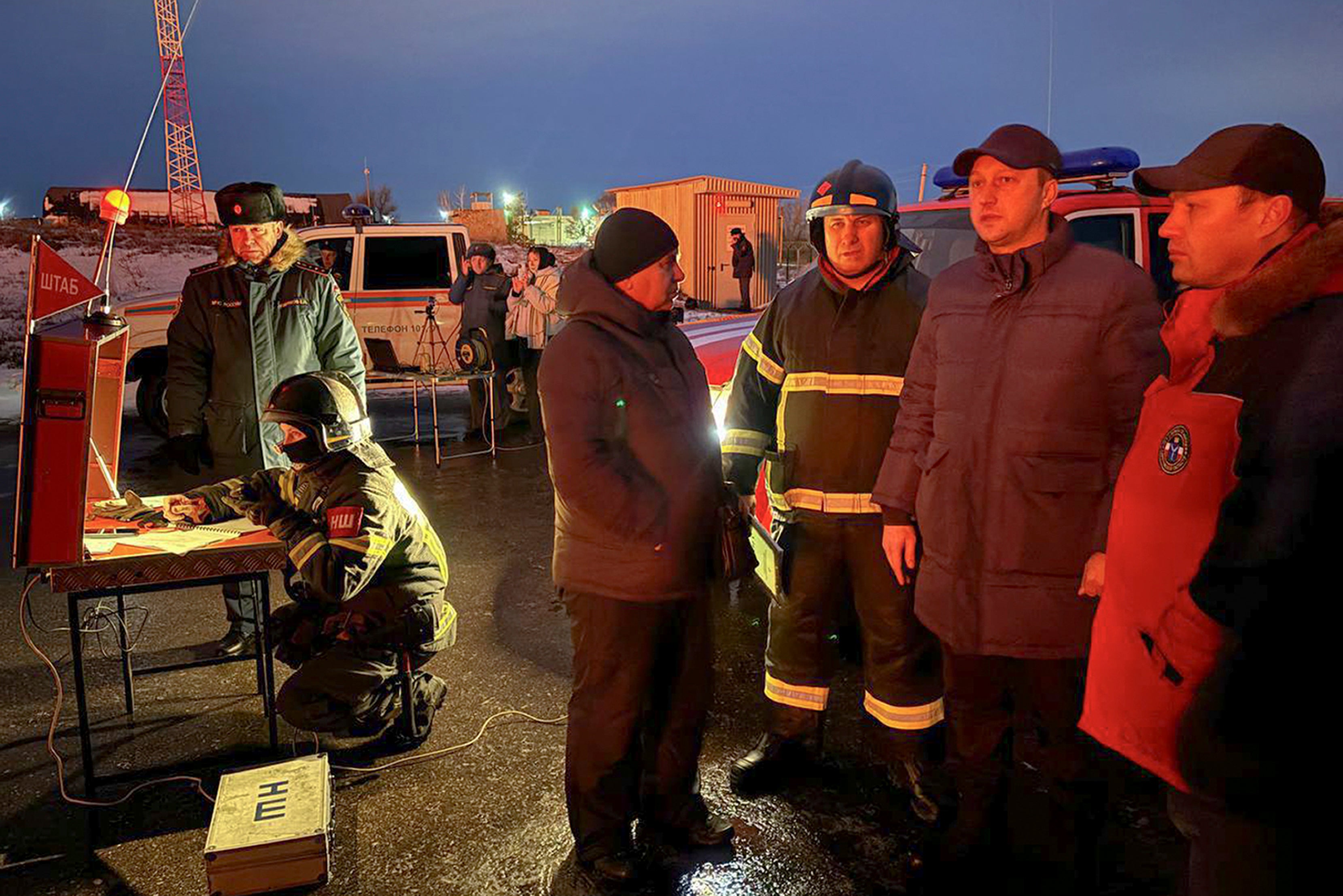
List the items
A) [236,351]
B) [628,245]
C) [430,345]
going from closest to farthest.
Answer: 1. [628,245]
2. [236,351]
3. [430,345]

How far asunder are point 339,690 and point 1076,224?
396cm

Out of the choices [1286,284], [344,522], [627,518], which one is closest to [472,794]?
[344,522]

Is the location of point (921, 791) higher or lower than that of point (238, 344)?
lower

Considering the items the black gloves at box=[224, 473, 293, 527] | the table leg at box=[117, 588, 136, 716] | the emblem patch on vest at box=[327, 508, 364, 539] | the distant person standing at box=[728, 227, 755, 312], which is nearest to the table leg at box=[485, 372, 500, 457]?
the table leg at box=[117, 588, 136, 716]

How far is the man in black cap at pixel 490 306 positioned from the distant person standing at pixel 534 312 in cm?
11

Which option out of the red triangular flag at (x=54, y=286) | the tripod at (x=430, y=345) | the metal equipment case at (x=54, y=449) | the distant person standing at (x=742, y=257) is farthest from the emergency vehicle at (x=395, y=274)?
the distant person standing at (x=742, y=257)

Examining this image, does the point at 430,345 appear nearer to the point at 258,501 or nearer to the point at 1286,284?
the point at 258,501

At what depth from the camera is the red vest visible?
1573 millimetres

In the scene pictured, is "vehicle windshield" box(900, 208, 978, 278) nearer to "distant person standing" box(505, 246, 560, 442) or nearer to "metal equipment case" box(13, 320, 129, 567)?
"metal equipment case" box(13, 320, 129, 567)

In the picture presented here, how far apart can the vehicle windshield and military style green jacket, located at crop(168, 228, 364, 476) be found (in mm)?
3024

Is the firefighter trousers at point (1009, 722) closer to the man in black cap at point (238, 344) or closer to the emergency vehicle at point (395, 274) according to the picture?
the man in black cap at point (238, 344)

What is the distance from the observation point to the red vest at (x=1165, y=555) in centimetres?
157

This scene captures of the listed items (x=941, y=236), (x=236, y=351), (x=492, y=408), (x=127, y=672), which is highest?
(x=941, y=236)

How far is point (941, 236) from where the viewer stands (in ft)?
16.5
